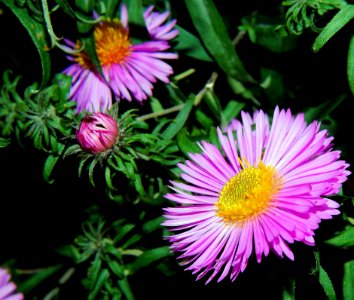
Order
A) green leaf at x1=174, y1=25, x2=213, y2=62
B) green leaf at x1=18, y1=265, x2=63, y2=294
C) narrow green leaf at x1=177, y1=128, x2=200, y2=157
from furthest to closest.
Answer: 1. green leaf at x1=18, y1=265, x2=63, y2=294
2. green leaf at x1=174, y1=25, x2=213, y2=62
3. narrow green leaf at x1=177, y1=128, x2=200, y2=157

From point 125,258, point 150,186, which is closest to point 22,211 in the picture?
point 125,258

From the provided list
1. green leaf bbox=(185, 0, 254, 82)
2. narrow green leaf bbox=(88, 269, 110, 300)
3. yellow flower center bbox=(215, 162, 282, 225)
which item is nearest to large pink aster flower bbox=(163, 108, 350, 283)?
yellow flower center bbox=(215, 162, 282, 225)

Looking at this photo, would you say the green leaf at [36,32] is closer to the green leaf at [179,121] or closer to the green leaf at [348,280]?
the green leaf at [179,121]

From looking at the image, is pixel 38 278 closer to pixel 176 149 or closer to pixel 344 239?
pixel 176 149

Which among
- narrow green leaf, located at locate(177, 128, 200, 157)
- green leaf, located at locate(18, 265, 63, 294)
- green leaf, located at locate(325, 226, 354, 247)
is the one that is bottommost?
green leaf, located at locate(325, 226, 354, 247)

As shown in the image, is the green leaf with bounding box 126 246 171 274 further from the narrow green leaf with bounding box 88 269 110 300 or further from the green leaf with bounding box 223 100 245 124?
the green leaf with bounding box 223 100 245 124

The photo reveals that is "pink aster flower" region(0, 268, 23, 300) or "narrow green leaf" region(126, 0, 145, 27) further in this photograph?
"narrow green leaf" region(126, 0, 145, 27)

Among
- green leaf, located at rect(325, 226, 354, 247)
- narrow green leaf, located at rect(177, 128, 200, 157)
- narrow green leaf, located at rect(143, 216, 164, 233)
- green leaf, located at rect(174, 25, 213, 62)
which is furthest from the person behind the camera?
green leaf, located at rect(174, 25, 213, 62)
